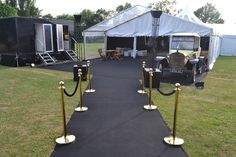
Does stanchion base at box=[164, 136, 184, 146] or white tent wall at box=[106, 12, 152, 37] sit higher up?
white tent wall at box=[106, 12, 152, 37]

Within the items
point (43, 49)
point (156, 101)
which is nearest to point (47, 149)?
point (156, 101)

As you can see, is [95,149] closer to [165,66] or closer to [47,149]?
[47,149]

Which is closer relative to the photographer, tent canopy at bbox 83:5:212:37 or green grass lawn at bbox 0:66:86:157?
green grass lawn at bbox 0:66:86:157

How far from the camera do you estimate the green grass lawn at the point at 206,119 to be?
464 cm

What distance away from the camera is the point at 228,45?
28359 mm

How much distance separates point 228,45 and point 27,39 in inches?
899

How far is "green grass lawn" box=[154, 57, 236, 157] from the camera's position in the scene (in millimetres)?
4637

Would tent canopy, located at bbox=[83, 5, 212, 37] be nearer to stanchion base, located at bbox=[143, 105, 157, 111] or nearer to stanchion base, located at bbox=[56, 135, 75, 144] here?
stanchion base, located at bbox=[143, 105, 157, 111]

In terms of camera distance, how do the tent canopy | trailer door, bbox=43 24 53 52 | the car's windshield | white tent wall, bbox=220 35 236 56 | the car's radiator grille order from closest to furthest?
1. the car's radiator grille
2. the car's windshield
3. trailer door, bbox=43 24 53 52
4. the tent canopy
5. white tent wall, bbox=220 35 236 56

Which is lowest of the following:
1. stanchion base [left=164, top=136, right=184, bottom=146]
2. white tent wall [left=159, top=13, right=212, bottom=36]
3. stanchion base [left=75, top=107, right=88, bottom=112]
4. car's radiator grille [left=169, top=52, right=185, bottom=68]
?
stanchion base [left=164, top=136, right=184, bottom=146]

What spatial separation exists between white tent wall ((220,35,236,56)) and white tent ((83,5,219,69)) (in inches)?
316

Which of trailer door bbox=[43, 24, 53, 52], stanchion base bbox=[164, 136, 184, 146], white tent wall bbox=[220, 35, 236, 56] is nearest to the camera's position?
stanchion base bbox=[164, 136, 184, 146]

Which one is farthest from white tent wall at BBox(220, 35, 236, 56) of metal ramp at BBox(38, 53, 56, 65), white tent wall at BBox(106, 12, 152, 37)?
metal ramp at BBox(38, 53, 56, 65)

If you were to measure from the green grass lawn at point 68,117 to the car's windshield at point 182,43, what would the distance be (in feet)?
9.82
